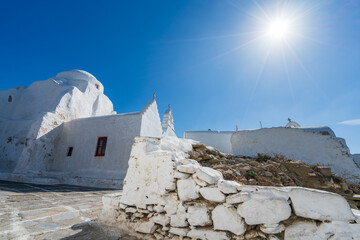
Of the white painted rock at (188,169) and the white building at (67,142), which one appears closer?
the white painted rock at (188,169)

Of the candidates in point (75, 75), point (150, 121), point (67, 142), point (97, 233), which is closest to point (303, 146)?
point (150, 121)

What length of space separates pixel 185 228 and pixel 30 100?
59.0ft

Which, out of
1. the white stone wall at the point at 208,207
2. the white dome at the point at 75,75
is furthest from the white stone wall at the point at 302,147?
the white dome at the point at 75,75

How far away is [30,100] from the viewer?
43.9ft

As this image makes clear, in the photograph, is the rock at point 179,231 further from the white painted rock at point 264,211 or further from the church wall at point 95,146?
the church wall at point 95,146

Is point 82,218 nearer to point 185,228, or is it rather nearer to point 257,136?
point 185,228

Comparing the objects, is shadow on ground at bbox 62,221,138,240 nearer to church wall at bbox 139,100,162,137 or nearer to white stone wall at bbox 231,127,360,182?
church wall at bbox 139,100,162,137

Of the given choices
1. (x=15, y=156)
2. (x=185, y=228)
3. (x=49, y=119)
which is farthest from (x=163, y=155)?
(x=15, y=156)

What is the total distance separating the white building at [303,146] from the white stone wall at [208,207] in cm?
761

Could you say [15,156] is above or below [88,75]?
below

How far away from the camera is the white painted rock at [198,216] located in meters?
1.57

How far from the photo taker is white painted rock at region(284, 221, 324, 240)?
117 cm

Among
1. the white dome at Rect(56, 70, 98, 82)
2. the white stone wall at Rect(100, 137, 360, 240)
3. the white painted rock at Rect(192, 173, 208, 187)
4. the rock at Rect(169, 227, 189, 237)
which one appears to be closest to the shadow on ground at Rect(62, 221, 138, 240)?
the white stone wall at Rect(100, 137, 360, 240)

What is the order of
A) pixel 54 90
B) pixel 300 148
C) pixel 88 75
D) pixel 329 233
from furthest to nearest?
1. pixel 88 75
2. pixel 54 90
3. pixel 300 148
4. pixel 329 233
